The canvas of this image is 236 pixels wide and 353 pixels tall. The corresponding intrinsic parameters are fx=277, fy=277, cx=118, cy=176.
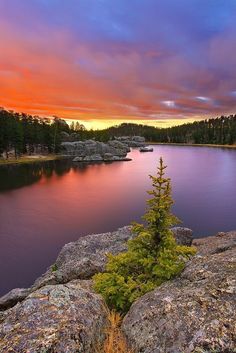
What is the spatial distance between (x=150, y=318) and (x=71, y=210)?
36.4m

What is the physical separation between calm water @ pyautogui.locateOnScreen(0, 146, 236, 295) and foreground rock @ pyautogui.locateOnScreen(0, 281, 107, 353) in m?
15.2

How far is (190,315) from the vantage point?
7.52 metres

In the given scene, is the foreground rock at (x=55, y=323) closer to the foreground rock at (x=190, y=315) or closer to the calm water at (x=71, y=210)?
the foreground rock at (x=190, y=315)

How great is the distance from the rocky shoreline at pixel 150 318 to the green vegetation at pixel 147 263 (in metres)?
0.55

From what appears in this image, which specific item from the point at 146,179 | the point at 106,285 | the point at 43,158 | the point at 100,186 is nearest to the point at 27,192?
the point at 100,186

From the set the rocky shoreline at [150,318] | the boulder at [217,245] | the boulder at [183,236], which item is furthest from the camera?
the boulder at [183,236]

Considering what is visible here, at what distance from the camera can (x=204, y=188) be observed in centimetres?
5988

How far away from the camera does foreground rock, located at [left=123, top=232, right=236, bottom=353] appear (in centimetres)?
677

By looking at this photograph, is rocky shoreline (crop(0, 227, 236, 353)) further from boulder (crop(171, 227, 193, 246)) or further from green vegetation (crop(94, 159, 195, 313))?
boulder (crop(171, 227, 193, 246))

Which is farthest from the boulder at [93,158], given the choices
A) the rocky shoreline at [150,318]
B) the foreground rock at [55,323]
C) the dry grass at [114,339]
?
the foreground rock at [55,323]

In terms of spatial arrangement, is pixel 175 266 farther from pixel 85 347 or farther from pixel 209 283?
pixel 85 347

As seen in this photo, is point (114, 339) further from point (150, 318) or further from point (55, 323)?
point (55, 323)

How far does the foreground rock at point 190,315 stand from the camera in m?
6.77

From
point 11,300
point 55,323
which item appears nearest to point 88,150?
point 11,300
